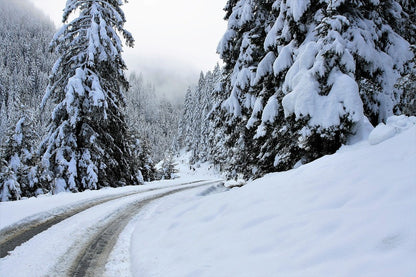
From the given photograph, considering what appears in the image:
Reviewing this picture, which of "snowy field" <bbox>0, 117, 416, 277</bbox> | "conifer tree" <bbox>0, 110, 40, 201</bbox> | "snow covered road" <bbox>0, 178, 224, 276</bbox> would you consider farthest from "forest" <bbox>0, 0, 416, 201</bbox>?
"snow covered road" <bbox>0, 178, 224, 276</bbox>

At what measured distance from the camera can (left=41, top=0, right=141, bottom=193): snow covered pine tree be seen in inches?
572

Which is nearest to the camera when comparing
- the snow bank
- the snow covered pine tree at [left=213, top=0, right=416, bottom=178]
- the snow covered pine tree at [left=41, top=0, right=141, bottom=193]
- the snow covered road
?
the snow bank

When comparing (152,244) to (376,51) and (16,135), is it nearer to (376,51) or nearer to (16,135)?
(376,51)

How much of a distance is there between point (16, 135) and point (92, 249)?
76.7ft

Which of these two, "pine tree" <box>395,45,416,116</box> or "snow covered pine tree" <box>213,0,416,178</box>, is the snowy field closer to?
"snow covered pine tree" <box>213,0,416,178</box>

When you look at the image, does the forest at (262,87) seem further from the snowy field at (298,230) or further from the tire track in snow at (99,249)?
the tire track in snow at (99,249)

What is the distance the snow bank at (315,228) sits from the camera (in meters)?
3.11

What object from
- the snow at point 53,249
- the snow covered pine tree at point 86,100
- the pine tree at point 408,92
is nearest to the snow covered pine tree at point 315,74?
the pine tree at point 408,92

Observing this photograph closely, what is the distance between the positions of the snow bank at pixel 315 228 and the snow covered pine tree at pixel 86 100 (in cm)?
963

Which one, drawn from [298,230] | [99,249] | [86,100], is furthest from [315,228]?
[86,100]

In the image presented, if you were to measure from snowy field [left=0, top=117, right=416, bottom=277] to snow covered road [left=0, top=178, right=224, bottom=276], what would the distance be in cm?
4

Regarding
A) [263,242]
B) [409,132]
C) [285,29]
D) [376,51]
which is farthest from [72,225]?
[376,51]

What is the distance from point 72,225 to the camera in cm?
738

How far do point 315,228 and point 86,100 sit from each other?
14.3 metres
